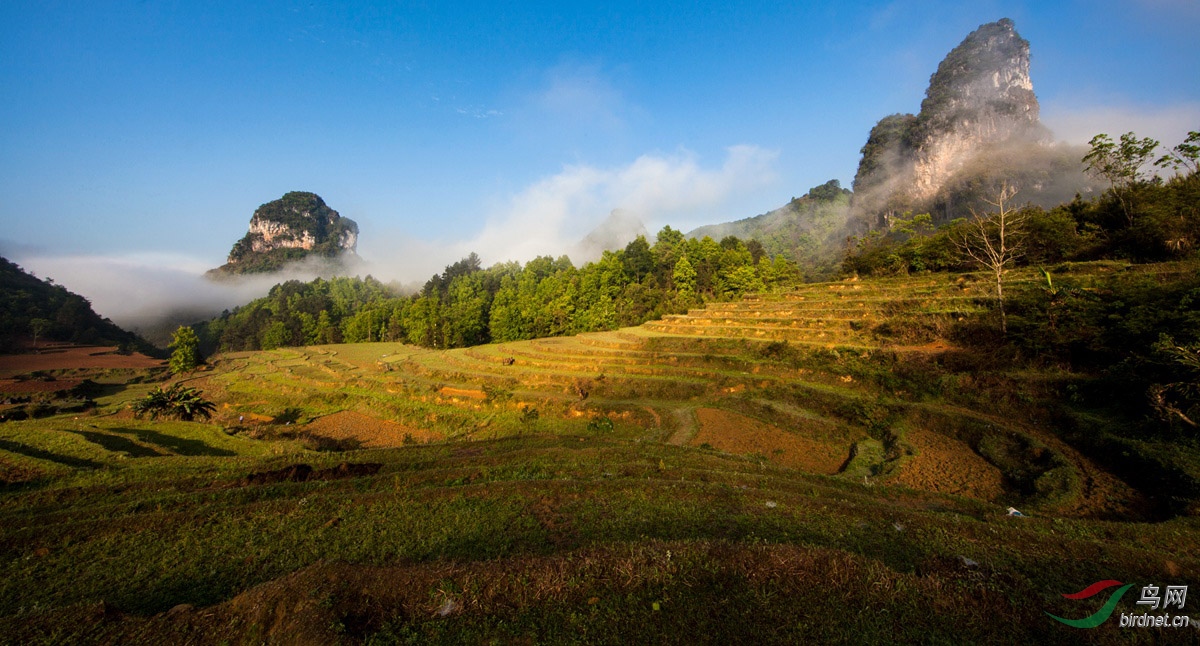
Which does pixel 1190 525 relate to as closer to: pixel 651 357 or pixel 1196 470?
pixel 1196 470

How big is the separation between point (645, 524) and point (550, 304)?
57954 millimetres

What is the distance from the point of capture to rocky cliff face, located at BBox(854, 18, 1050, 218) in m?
96.4

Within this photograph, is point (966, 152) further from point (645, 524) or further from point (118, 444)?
point (118, 444)

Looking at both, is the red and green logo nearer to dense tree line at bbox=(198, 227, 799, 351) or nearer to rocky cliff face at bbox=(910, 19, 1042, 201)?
dense tree line at bbox=(198, 227, 799, 351)

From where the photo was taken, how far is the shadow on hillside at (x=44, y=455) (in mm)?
10016

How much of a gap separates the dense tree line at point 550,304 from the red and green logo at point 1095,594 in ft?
171

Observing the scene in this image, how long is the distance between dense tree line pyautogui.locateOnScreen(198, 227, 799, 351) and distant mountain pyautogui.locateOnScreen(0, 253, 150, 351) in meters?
22.3

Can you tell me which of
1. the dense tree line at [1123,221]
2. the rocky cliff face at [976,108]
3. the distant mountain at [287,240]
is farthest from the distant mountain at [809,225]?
the distant mountain at [287,240]

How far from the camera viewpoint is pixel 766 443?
51.6 ft

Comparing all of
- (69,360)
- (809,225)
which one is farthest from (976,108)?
(69,360)

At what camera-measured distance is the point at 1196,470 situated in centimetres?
885

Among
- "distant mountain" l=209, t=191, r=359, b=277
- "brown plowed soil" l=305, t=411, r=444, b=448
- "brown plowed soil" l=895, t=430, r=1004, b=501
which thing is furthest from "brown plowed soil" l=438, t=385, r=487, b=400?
"distant mountain" l=209, t=191, r=359, b=277

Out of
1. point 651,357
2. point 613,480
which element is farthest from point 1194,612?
point 651,357

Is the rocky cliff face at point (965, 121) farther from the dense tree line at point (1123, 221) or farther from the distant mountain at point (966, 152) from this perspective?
the dense tree line at point (1123, 221)
